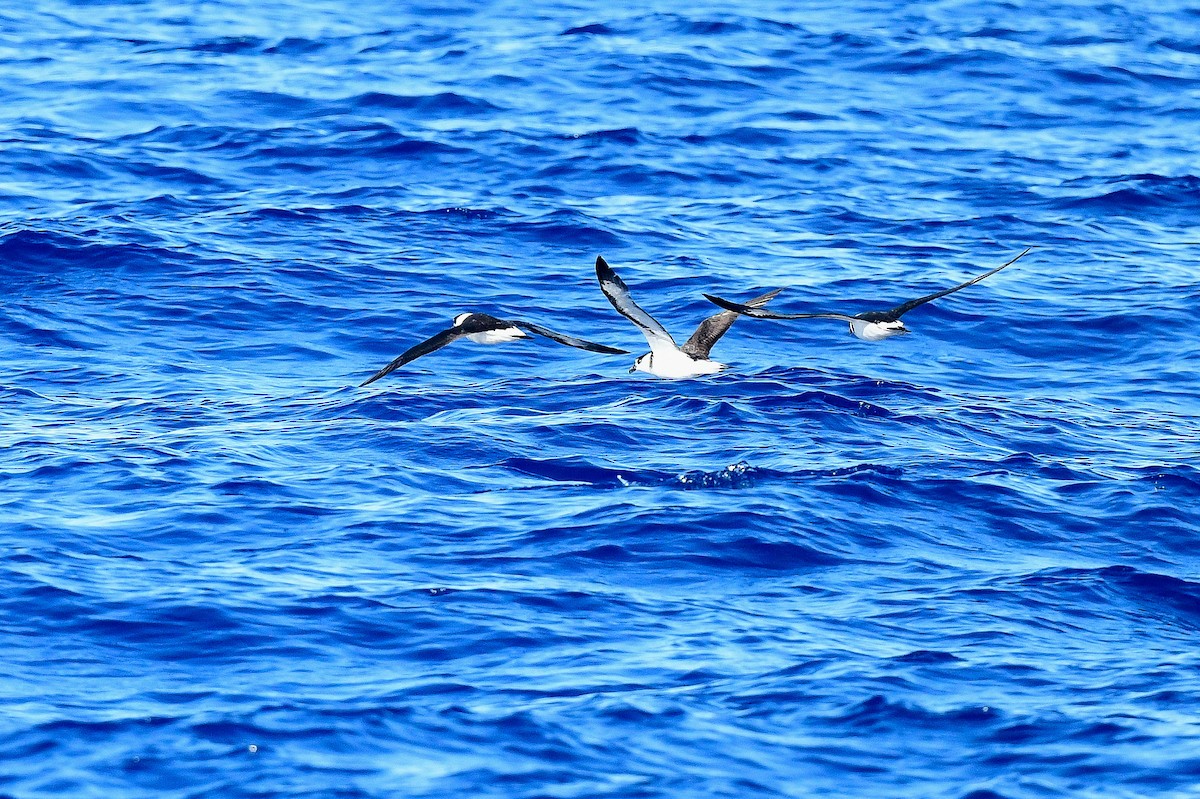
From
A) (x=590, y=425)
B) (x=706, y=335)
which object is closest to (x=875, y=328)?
(x=706, y=335)

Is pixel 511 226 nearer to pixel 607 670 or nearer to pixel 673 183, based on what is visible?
pixel 673 183

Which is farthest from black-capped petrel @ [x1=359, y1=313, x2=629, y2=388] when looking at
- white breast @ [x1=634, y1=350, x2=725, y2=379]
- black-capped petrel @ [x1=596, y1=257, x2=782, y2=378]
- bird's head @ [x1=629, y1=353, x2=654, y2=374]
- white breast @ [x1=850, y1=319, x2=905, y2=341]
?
white breast @ [x1=850, y1=319, x2=905, y2=341]

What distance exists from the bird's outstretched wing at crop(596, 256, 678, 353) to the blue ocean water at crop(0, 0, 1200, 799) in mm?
1294

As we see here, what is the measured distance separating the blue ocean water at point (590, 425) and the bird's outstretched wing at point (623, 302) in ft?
4.25

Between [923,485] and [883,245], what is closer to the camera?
[923,485]

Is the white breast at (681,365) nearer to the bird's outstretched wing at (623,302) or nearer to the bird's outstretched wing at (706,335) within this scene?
the bird's outstretched wing at (706,335)

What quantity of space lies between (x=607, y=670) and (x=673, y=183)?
14.5 m

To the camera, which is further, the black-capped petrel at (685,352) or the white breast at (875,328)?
the black-capped petrel at (685,352)

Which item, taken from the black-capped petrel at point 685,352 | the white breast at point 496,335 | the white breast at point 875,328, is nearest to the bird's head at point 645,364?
the black-capped petrel at point 685,352

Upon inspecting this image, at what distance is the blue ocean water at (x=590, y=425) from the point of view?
34.3 ft

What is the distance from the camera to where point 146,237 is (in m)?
21.6

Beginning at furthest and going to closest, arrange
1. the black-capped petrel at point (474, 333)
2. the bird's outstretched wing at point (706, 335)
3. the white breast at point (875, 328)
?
the bird's outstretched wing at point (706, 335), the white breast at point (875, 328), the black-capped petrel at point (474, 333)

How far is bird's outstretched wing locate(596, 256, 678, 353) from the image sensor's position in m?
13.7

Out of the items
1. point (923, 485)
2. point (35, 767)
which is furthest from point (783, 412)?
point (35, 767)
